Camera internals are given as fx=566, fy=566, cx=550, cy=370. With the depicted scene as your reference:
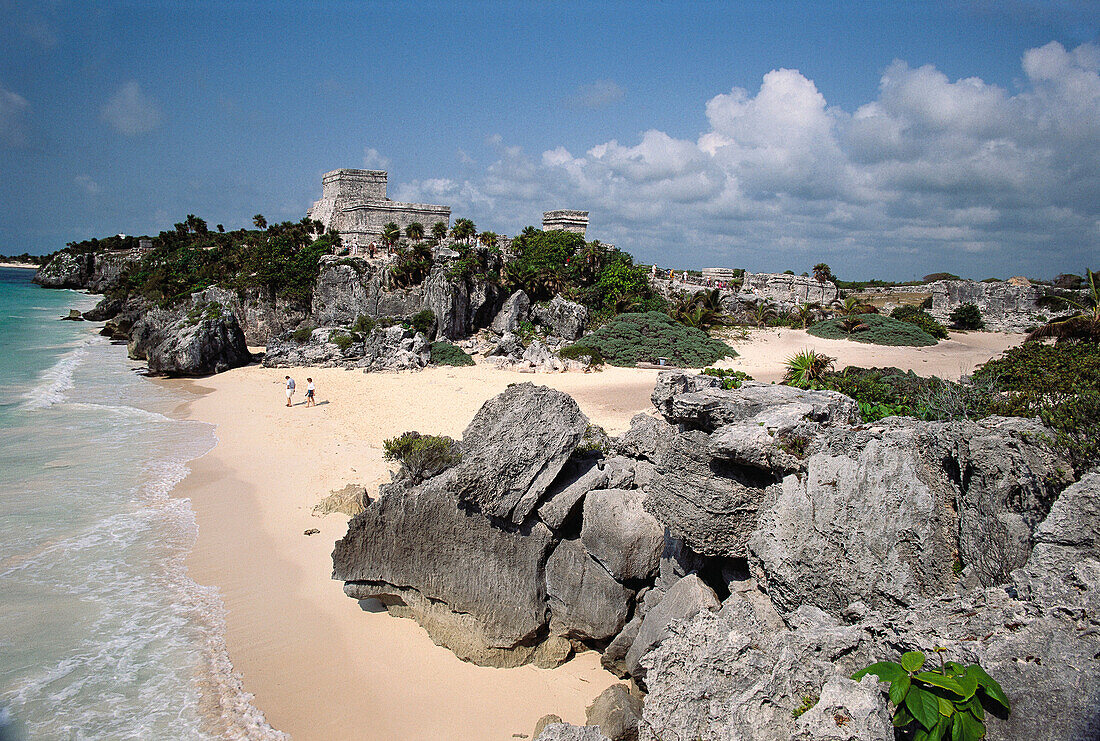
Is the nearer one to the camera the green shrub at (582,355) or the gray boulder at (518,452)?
the gray boulder at (518,452)

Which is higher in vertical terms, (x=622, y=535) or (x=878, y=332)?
(x=878, y=332)

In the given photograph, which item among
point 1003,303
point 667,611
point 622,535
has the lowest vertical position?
point 667,611

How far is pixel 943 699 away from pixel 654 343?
76.2 ft

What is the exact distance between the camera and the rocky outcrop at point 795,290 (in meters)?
37.6

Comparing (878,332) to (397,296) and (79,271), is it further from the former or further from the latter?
(79,271)

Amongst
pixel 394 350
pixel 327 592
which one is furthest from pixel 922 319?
pixel 327 592

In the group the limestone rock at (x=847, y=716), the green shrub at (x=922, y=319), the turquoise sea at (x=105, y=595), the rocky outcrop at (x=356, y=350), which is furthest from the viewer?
the green shrub at (x=922, y=319)

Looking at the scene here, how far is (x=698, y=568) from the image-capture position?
696 centimetres

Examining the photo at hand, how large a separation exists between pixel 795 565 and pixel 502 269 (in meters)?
29.8

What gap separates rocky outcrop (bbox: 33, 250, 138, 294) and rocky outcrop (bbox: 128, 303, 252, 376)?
211 ft

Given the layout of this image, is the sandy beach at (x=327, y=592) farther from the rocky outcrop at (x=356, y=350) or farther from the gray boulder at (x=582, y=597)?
the rocky outcrop at (x=356, y=350)

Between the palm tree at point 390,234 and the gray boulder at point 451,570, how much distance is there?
31.3 m

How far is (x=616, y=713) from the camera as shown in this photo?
6.04 meters

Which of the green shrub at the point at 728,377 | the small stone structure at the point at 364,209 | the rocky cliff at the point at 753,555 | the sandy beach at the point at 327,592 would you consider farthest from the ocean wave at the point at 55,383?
the green shrub at the point at 728,377
